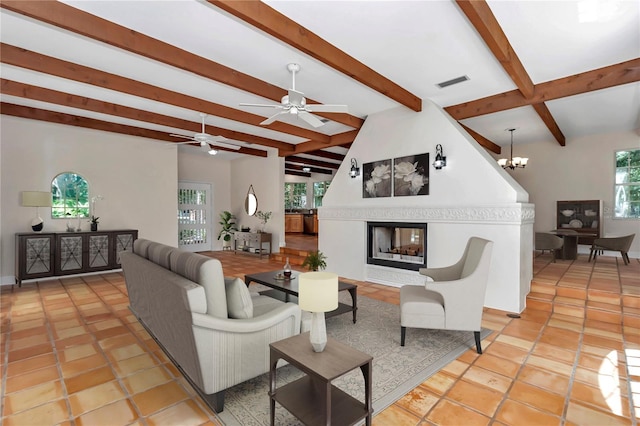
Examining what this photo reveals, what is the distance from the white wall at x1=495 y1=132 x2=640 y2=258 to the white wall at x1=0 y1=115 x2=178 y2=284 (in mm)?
8604

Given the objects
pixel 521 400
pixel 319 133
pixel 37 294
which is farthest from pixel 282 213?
pixel 521 400

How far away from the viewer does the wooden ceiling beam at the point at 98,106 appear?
4.13 metres

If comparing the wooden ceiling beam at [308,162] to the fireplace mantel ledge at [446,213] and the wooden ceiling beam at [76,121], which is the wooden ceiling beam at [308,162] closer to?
the wooden ceiling beam at [76,121]

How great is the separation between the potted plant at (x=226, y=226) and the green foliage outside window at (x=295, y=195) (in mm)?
4098

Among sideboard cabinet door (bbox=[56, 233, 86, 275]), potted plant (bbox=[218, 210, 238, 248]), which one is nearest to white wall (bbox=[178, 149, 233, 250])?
potted plant (bbox=[218, 210, 238, 248])

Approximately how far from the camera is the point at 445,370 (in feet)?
8.09

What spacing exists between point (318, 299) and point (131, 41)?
3.01 meters

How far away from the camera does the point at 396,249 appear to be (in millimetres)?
5355

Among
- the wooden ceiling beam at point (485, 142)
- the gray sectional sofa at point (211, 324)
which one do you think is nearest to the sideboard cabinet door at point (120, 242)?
Result: the gray sectional sofa at point (211, 324)

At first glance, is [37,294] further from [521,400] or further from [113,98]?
[521,400]

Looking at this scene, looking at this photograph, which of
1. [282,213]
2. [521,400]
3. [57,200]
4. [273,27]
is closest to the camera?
[521,400]

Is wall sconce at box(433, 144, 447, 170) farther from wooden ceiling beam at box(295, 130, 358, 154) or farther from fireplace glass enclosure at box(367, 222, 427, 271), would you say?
wooden ceiling beam at box(295, 130, 358, 154)

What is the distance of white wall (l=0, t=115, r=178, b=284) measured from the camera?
529cm

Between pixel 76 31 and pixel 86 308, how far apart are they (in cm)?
322
